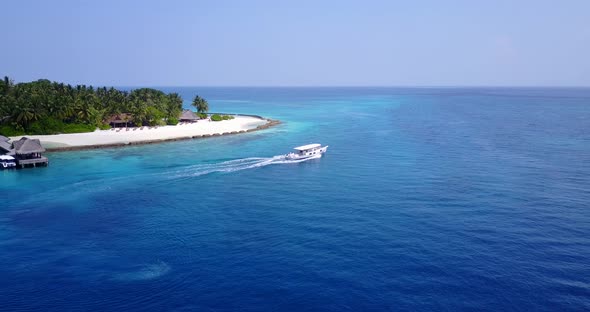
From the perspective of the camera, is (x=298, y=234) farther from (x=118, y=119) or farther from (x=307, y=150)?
(x=118, y=119)

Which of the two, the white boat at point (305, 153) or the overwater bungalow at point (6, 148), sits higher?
the overwater bungalow at point (6, 148)

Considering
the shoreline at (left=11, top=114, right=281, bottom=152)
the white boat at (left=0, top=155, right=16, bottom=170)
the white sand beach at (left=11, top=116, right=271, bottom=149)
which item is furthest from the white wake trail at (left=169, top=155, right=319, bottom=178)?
the white sand beach at (left=11, top=116, right=271, bottom=149)

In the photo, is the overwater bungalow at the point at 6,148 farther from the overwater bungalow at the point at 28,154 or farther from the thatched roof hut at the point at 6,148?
the overwater bungalow at the point at 28,154

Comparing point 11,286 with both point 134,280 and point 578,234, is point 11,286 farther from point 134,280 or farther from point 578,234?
point 578,234

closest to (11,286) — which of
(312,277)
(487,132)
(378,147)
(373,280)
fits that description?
(312,277)

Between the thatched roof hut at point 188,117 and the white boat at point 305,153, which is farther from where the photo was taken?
the thatched roof hut at point 188,117

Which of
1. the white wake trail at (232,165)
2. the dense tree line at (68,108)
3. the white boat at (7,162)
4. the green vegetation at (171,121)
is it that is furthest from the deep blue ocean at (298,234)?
the green vegetation at (171,121)

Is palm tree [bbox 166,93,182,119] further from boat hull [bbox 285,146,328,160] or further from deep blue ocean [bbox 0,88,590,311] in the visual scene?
boat hull [bbox 285,146,328,160]
